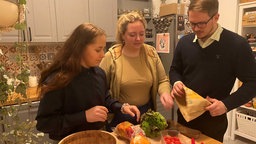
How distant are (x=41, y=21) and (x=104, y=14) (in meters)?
0.84

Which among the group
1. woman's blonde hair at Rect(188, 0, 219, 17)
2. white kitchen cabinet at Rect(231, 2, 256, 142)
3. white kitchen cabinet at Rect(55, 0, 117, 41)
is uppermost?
white kitchen cabinet at Rect(55, 0, 117, 41)

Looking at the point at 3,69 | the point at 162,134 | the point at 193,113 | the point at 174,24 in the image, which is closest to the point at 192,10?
the point at 193,113

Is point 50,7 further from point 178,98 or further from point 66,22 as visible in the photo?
point 178,98

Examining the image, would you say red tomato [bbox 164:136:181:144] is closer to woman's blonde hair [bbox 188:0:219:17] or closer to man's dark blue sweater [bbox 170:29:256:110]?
man's dark blue sweater [bbox 170:29:256:110]

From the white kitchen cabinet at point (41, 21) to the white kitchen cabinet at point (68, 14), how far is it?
6 centimetres

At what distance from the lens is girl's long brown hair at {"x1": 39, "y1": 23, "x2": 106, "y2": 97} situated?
3.27 feet

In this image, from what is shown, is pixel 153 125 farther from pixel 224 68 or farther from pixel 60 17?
pixel 60 17

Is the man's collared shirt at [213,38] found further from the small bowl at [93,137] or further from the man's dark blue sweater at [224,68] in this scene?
the small bowl at [93,137]

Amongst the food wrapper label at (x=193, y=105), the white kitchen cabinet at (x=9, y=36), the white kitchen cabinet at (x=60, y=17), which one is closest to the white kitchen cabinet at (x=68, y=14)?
the white kitchen cabinet at (x=60, y=17)

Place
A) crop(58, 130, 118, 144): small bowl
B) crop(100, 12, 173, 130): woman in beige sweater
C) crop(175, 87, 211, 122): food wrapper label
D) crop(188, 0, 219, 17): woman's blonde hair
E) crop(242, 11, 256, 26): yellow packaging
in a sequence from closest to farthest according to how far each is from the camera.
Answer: crop(58, 130, 118, 144): small bowl
crop(175, 87, 211, 122): food wrapper label
crop(188, 0, 219, 17): woman's blonde hair
crop(100, 12, 173, 130): woman in beige sweater
crop(242, 11, 256, 26): yellow packaging

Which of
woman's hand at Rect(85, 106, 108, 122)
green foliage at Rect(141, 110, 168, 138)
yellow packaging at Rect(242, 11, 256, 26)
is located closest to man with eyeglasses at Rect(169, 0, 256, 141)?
green foliage at Rect(141, 110, 168, 138)

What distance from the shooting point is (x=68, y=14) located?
8.68 ft

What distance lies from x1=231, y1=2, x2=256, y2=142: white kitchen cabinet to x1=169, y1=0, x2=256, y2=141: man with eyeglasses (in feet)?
5.43

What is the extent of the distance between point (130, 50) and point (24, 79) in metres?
0.88
